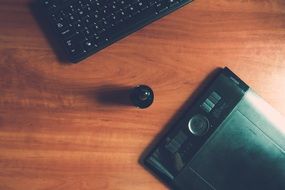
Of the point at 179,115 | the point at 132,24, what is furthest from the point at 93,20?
the point at 179,115

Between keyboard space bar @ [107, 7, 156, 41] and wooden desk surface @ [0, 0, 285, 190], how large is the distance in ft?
0.09

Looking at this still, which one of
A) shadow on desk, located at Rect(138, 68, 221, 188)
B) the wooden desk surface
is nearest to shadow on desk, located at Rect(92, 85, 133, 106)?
the wooden desk surface

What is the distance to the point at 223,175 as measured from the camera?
103 centimetres

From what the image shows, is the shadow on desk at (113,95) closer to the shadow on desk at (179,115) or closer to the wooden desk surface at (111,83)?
the wooden desk surface at (111,83)

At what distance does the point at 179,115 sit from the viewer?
1.06 m

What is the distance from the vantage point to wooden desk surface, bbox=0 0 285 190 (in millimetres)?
997

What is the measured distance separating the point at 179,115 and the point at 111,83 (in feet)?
0.62

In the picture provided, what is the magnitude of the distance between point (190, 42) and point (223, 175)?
0.35 metres

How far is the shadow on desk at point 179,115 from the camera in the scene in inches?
40.5

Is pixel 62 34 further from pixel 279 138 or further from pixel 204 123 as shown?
pixel 279 138

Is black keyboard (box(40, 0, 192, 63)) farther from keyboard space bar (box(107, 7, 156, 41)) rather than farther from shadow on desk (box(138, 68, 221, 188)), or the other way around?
shadow on desk (box(138, 68, 221, 188))

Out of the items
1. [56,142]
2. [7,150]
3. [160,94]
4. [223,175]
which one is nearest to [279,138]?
[223,175]

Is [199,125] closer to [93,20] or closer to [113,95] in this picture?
[113,95]

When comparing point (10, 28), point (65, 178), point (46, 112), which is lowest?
point (65, 178)
